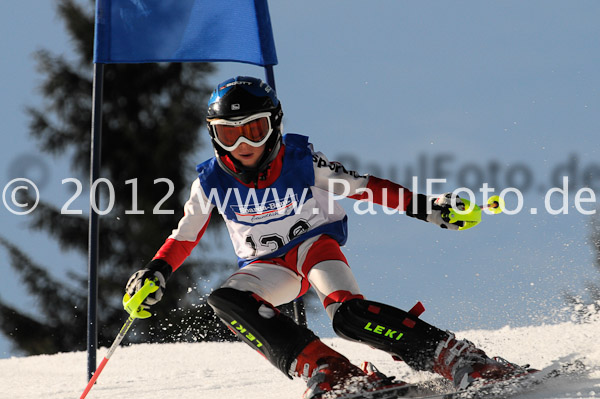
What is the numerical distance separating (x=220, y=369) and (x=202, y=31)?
8.97 ft

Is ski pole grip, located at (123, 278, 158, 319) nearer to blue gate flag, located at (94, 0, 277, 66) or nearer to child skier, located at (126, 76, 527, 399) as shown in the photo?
child skier, located at (126, 76, 527, 399)

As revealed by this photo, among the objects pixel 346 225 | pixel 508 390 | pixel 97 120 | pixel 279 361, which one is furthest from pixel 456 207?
pixel 97 120

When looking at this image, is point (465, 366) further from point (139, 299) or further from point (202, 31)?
point (202, 31)

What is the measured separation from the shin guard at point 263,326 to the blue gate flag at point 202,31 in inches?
105

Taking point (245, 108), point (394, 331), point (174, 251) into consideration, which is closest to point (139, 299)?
point (174, 251)

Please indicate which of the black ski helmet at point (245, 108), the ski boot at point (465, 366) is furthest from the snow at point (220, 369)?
the black ski helmet at point (245, 108)

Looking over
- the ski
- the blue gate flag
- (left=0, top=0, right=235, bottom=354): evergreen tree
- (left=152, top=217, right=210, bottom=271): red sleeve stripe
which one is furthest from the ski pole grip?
(left=0, top=0, right=235, bottom=354): evergreen tree

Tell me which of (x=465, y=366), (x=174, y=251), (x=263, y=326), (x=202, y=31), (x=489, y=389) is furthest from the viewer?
(x=202, y=31)

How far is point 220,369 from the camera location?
515 centimetres

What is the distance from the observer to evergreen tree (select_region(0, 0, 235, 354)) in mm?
12555

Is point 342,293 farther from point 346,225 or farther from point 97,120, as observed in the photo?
point 97,120

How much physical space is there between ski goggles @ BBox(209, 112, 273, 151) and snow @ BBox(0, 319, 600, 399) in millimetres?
1397

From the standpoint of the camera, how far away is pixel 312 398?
294 cm

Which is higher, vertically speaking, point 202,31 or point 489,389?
point 202,31
